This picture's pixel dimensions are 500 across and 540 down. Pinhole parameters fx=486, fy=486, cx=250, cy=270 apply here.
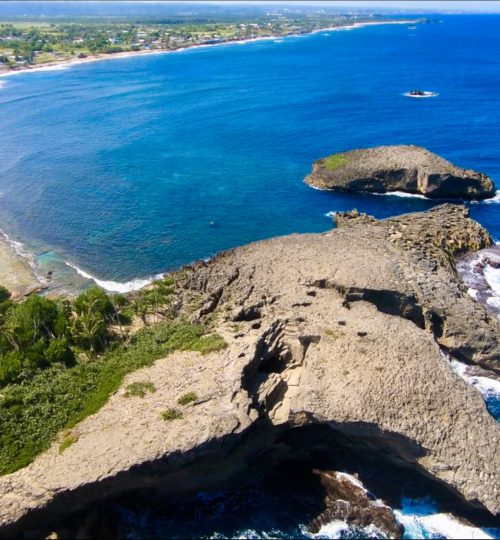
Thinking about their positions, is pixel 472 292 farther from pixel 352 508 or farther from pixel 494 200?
pixel 352 508

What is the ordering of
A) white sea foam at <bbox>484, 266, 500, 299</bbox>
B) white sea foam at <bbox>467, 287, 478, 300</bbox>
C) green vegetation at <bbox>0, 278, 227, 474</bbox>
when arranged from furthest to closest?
white sea foam at <bbox>484, 266, 500, 299</bbox>
white sea foam at <bbox>467, 287, 478, 300</bbox>
green vegetation at <bbox>0, 278, 227, 474</bbox>

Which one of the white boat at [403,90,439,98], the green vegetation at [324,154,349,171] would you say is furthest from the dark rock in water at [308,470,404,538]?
the white boat at [403,90,439,98]

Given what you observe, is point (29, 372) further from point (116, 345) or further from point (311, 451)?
point (311, 451)

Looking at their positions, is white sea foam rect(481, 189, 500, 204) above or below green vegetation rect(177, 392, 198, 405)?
below

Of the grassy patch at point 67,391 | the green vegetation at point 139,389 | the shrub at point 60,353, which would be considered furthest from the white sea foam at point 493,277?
the shrub at point 60,353

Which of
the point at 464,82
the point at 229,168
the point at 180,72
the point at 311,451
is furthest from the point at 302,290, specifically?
the point at 180,72

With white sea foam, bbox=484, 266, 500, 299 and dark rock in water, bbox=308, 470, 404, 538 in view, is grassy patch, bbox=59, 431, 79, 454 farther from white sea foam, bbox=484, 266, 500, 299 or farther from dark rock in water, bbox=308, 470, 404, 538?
white sea foam, bbox=484, 266, 500, 299

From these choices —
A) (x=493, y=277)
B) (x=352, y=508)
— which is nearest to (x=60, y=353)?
(x=352, y=508)
